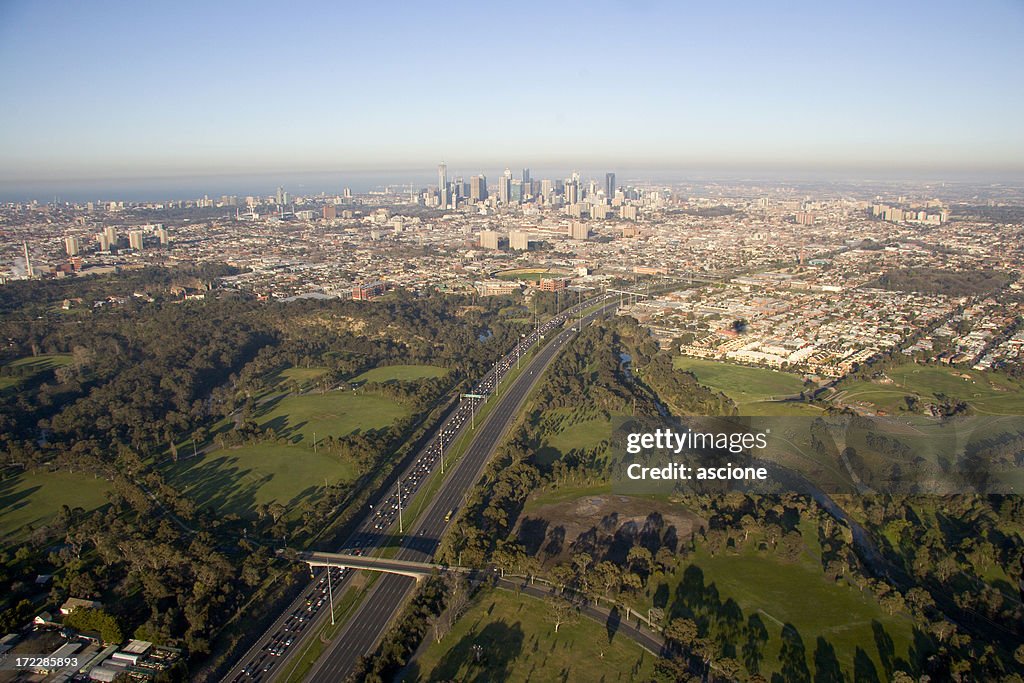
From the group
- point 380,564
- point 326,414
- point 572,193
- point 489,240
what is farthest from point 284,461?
point 572,193

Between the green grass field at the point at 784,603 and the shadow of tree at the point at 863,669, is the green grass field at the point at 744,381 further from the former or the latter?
the shadow of tree at the point at 863,669

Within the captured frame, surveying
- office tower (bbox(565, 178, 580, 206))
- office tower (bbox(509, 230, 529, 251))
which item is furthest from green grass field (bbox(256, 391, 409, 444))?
office tower (bbox(565, 178, 580, 206))

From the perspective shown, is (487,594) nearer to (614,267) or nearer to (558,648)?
(558,648)

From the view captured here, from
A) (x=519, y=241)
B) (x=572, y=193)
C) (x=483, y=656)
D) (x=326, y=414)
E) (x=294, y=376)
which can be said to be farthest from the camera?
(x=572, y=193)

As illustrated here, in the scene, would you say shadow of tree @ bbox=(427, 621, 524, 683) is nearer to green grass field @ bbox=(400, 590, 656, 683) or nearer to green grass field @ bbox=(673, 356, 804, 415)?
green grass field @ bbox=(400, 590, 656, 683)

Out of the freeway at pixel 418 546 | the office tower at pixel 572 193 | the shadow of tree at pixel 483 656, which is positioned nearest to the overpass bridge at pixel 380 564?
the freeway at pixel 418 546

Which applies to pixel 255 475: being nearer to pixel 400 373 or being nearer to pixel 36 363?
pixel 400 373
